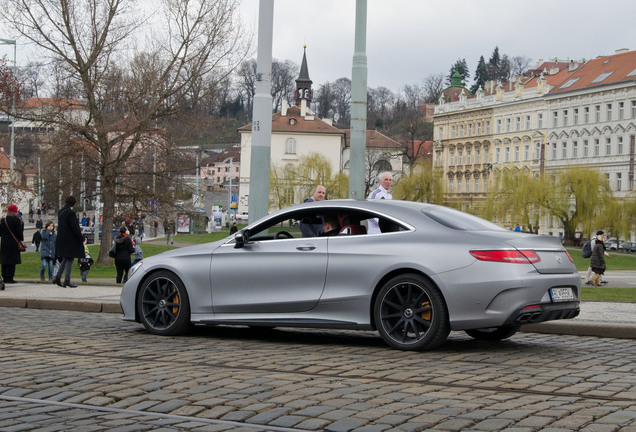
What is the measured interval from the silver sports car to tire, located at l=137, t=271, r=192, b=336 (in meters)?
0.01

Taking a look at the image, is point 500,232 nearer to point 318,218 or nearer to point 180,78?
point 318,218

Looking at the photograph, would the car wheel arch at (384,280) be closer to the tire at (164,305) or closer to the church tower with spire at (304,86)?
the tire at (164,305)

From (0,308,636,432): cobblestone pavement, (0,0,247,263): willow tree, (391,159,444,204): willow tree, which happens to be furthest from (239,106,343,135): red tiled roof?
(0,308,636,432): cobblestone pavement

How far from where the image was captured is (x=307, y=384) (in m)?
7.18

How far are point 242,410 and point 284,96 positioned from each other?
165 metres

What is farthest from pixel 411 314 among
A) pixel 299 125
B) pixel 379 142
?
pixel 379 142

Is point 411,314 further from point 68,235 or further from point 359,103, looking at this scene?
point 68,235

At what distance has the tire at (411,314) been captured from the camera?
29.1 feet

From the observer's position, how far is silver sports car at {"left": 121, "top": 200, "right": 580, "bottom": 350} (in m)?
8.78

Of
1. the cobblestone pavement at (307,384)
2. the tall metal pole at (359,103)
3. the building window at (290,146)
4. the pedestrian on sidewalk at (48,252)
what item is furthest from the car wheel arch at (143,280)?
the building window at (290,146)

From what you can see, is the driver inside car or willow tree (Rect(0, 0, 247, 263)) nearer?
the driver inside car

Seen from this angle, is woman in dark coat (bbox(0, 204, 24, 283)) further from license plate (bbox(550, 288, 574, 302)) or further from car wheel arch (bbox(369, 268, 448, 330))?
license plate (bbox(550, 288, 574, 302))

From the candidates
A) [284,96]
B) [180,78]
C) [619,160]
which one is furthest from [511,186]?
[284,96]

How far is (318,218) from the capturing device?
33.8 feet
